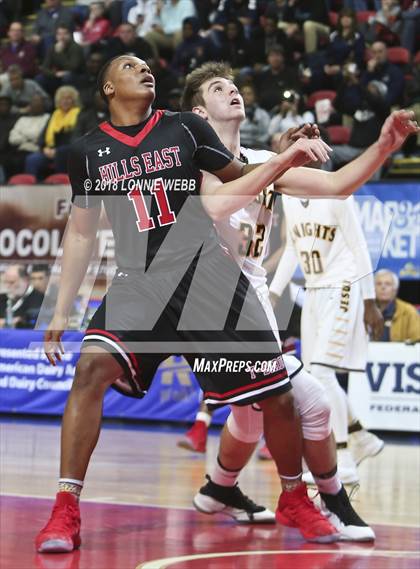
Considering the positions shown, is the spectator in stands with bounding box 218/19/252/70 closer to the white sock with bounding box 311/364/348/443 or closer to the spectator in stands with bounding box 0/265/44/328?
the spectator in stands with bounding box 0/265/44/328

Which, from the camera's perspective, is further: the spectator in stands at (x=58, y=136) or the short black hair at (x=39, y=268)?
the spectator in stands at (x=58, y=136)

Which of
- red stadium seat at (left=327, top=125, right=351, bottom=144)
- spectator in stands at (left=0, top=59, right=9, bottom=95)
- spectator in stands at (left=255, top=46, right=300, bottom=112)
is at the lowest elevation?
red stadium seat at (left=327, top=125, right=351, bottom=144)

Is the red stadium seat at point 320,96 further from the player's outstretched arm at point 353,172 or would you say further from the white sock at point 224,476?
the player's outstretched arm at point 353,172

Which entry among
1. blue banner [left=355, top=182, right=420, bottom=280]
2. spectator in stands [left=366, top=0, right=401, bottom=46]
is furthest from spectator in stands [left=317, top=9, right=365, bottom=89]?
blue banner [left=355, top=182, right=420, bottom=280]

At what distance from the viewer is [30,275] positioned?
1341 cm

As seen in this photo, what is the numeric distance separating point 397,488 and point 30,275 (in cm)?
646

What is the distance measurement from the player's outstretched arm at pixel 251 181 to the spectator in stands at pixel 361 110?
8786 mm

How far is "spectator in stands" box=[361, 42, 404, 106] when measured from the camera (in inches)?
594

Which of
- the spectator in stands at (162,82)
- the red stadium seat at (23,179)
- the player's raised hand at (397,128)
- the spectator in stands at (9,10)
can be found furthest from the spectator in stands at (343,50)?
the player's raised hand at (397,128)

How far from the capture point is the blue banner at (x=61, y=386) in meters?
12.4

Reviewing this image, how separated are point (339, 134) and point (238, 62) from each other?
292cm

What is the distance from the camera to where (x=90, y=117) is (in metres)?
16.7

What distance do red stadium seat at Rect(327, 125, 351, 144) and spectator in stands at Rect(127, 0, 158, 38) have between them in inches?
190

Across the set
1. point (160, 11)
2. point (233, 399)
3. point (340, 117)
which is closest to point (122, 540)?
point (233, 399)
